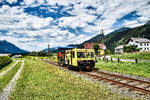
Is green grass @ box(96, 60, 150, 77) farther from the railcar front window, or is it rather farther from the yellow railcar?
the railcar front window

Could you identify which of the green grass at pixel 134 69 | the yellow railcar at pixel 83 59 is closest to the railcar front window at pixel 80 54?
the yellow railcar at pixel 83 59

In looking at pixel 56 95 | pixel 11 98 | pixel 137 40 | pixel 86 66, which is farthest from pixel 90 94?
pixel 137 40

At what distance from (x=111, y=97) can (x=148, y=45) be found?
73.6m

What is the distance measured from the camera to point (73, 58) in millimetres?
15945

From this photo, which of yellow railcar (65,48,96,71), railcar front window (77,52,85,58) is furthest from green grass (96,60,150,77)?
railcar front window (77,52,85,58)

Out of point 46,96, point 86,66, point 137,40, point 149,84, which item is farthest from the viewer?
point 137,40

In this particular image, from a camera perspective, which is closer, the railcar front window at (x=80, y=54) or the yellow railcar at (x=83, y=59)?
the yellow railcar at (x=83, y=59)

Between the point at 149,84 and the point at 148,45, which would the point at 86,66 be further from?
the point at 148,45

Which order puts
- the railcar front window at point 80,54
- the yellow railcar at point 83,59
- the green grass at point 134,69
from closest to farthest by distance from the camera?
the green grass at point 134,69 → the yellow railcar at point 83,59 → the railcar front window at point 80,54

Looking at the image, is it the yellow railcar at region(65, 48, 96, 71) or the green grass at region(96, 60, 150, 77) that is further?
the yellow railcar at region(65, 48, 96, 71)

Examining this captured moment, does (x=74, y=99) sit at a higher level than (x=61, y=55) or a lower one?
lower

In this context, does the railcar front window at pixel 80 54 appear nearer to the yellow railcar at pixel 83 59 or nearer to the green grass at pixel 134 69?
the yellow railcar at pixel 83 59

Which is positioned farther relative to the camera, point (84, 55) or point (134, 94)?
point (84, 55)

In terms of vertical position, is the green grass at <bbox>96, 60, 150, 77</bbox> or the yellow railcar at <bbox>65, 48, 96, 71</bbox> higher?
the yellow railcar at <bbox>65, 48, 96, 71</bbox>
